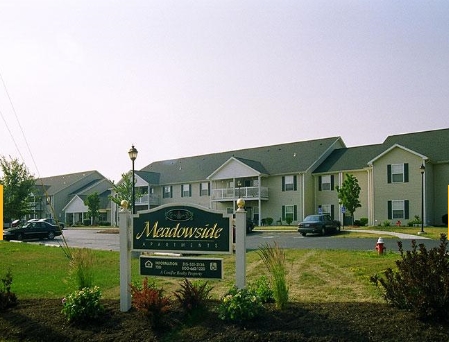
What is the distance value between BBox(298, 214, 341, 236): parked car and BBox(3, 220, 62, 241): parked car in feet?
59.0

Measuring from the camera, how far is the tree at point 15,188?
44.0 m

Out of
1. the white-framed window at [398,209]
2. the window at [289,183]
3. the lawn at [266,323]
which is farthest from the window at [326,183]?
the lawn at [266,323]

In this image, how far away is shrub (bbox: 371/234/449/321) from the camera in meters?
6.54

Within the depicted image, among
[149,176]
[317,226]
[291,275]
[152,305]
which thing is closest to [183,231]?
[152,305]

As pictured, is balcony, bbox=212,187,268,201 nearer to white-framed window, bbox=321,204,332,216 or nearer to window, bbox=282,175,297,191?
window, bbox=282,175,297,191

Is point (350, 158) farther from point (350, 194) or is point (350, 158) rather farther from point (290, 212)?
point (290, 212)

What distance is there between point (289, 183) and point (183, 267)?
1514 inches

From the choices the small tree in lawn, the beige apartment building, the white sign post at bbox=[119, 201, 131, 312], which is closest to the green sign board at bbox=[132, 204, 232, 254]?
the white sign post at bbox=[119, 201, 131, 312]

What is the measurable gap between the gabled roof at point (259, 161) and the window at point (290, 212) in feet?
11.2

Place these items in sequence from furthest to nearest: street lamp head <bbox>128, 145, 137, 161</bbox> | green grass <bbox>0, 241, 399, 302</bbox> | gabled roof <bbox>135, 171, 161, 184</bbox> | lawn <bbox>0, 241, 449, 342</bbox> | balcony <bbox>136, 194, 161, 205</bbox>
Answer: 1. gabled roof <bbox>135, 171, 161, 184</bbox>
2. balcony <bbox>136, 194, 161, 205</bbox>
3. street lamp head <bbox>128, 145, 137, 161</bbox>
4. green grass <bbox>0, 241, 399, 302</bbox>
5. lawn <bbox>0, 241, 449, 342</bbox>

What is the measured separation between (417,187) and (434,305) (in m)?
32.8

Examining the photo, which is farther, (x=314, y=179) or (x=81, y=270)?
(x=314, y=179)

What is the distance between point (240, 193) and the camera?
48.3 m

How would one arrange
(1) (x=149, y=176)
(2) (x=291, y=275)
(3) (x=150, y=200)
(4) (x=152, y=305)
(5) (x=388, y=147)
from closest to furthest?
(4) (x=152, y=305)
(2) (x=291, y=275)
(5) (x=388, y=147)
(3) (x=150, y=200)
(1) (x=149, y=176)
